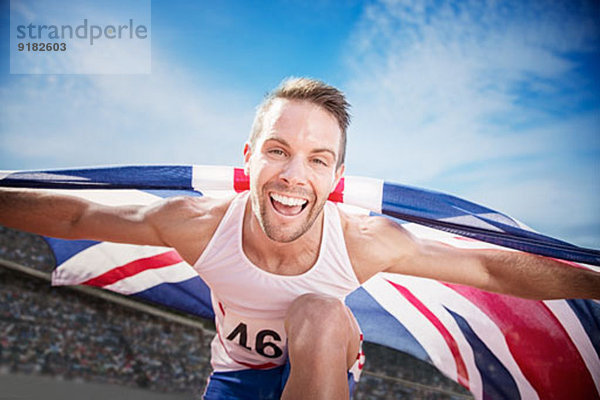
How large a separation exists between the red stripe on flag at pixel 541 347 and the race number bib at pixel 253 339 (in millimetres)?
1245

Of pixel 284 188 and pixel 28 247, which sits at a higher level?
pixel 284 188

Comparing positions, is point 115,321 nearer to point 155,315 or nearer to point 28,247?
point 155,315

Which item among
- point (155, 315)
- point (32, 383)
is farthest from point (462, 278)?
point (155, 315)

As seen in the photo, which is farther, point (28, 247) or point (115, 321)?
point (28, 247)

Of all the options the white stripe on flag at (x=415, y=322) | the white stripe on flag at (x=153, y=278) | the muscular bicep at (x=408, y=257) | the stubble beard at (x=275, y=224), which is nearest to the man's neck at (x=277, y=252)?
the stubble beard at (x=275, y=224)

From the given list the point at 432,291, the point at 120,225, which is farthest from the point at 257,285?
the point at 432,291

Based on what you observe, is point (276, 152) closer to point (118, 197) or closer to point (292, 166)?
point (292, 166)

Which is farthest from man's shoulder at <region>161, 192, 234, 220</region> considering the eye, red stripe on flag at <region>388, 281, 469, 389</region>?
red stripe on flag at <region>388, 281, 469, 389</region>

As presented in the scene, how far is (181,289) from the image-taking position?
2.88 m

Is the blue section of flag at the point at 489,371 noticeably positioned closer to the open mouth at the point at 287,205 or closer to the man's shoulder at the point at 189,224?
the open mouth at the point at 287,205

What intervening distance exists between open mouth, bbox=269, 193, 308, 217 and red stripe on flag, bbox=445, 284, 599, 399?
134cm

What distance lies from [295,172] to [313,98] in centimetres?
32

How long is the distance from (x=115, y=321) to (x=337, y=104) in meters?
3.67

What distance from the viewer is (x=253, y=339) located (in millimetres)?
1740
